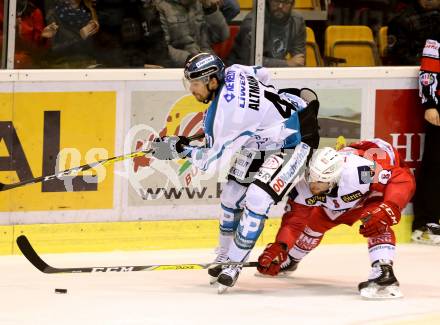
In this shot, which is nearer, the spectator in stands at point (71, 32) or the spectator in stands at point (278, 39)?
the spectator in stands at point (71, 32)

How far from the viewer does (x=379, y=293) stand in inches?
293

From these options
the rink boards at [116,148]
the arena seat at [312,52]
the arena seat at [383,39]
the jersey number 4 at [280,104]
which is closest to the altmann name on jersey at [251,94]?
the jersey number 4 at [280,104]

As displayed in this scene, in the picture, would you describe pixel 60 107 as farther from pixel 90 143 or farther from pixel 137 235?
pixel 137 235

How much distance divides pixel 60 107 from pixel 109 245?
0.94 m

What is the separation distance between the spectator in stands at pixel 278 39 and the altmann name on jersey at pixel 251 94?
5.00ft

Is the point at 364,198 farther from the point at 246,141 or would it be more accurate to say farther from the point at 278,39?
the point at 278,39

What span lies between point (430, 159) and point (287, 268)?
1.69 metres

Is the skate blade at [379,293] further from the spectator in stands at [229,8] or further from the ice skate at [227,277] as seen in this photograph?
the spectator in stands at [229,8]

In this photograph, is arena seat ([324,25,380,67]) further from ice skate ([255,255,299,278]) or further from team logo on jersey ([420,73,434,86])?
ice skate ([255,255,299,278])

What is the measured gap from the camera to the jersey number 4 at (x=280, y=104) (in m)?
7.58

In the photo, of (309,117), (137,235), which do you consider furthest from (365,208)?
(137,235)

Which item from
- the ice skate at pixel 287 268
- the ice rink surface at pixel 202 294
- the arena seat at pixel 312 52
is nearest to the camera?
the ice rink surface at pixel 202 294

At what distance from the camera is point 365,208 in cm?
758

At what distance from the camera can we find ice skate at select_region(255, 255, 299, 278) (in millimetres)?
8094
